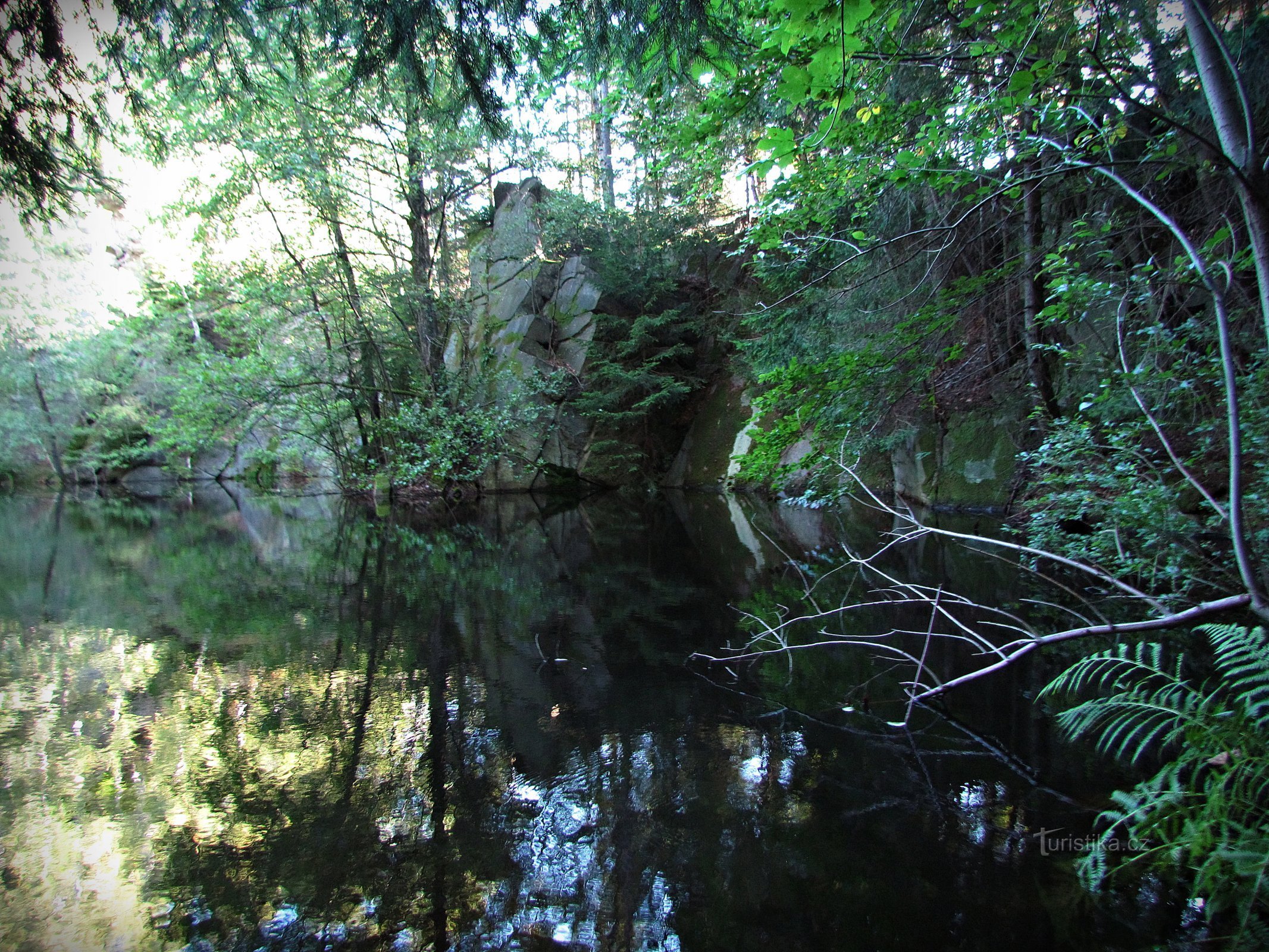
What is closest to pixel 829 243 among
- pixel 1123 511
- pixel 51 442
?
pixel 1123 511

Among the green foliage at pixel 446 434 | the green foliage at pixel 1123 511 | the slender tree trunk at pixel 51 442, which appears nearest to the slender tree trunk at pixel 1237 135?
the green foliage at pixel 1123 511

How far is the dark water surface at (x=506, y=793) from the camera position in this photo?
212 cm

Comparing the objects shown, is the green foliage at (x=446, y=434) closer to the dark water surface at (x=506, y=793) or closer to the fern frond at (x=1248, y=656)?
the dark water surface at (x=506, y=793)

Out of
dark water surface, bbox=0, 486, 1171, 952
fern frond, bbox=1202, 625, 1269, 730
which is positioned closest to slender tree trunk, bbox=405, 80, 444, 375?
dark water surface, bbox=0, 486, 1171, 952

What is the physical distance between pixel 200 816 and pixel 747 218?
65.6ft

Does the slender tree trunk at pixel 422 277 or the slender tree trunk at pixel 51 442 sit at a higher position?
the slender tree trunk at pixel 422 277

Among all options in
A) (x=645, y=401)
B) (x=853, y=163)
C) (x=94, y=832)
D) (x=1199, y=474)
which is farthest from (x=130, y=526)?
(x=1199, y=474)

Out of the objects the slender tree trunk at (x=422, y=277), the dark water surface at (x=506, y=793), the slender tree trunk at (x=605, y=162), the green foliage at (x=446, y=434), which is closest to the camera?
the dark water surface at (x=506, y=793)

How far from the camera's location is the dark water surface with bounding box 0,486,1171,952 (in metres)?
2.12

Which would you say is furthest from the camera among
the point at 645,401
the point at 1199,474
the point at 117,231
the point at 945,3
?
the point at 645,401

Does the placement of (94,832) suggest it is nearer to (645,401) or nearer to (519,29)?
(519,29)

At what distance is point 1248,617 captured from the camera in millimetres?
4520

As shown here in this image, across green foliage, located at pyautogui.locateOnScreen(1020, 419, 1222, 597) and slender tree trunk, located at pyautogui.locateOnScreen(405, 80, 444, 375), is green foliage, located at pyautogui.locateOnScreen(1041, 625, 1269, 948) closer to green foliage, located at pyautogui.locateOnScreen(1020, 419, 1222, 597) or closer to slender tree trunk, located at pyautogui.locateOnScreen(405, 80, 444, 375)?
green foliage, located at pyautogui.locateOnScreen(1020, 419, 1222, 597)

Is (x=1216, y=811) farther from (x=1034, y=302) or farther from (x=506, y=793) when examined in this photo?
(x=1034, y=302)
